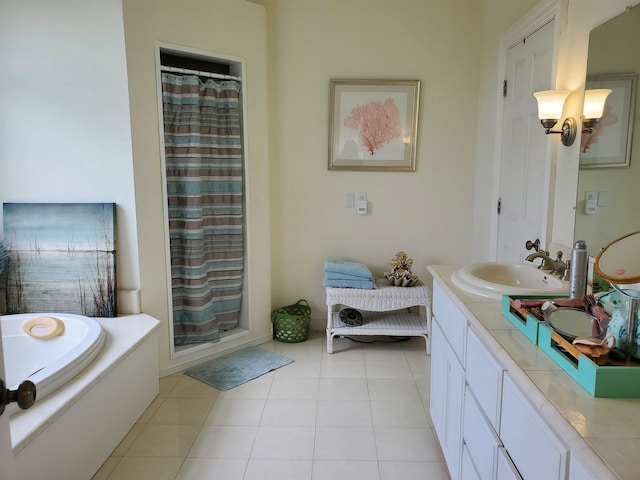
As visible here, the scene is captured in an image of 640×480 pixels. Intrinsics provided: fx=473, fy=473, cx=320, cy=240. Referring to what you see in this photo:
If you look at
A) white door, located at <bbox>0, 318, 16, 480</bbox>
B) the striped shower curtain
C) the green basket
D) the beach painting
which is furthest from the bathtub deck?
the green basket

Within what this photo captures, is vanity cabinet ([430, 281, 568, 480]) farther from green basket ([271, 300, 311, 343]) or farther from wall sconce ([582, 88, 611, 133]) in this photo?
green basket ([271, 300, 311, 343])

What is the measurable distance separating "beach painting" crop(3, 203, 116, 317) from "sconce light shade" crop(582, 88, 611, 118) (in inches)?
99.4

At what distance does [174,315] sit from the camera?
323 cm

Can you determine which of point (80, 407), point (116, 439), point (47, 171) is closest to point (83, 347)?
point (80, 407)

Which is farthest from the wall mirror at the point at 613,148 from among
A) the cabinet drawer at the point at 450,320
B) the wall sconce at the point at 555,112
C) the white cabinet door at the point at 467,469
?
the white cabinet door at the point at 467,469

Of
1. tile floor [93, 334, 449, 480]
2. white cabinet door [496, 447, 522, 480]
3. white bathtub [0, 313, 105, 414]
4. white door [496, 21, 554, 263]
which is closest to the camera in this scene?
white cabinet door [496, 447, 522, 480]

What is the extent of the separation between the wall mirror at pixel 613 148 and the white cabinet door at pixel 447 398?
74 centimetres

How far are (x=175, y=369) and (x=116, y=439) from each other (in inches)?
32.0

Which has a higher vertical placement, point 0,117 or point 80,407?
point 0,117

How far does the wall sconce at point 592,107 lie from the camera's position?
192 cm

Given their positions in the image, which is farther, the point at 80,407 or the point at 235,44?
the point at 235,44

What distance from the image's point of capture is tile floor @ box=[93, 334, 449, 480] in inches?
84.2

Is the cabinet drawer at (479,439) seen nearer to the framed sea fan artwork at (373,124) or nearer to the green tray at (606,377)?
the green tray at (606,377)

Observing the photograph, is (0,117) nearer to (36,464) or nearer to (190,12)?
(190,12)
